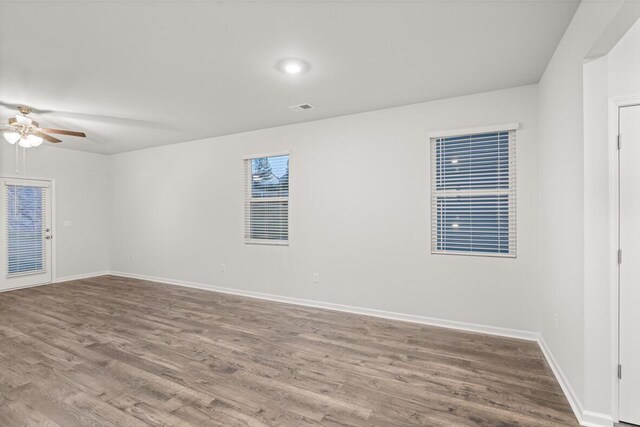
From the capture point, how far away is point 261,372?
8.70 ft

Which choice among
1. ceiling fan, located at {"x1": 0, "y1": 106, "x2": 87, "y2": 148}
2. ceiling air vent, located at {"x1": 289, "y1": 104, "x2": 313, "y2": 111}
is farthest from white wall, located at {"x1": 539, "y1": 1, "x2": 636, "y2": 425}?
ceiling fan, located at {"x1": 0, "y1": 106, "x2": 87, "y2": 148}

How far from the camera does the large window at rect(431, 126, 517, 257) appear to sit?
345cm

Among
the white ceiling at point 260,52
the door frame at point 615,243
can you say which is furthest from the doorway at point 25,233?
the door frame at point 615,243

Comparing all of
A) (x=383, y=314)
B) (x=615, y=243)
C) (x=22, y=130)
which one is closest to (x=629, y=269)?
(x=615, y=243)

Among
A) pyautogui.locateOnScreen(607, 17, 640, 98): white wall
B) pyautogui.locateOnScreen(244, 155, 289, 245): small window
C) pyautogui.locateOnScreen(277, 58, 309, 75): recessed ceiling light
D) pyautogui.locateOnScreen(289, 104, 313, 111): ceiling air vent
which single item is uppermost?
pyautogui.locateOnScreen(277, 58, 309, 75): recessed ceiling light

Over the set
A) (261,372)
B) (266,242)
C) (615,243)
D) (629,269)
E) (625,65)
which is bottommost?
(261,372)

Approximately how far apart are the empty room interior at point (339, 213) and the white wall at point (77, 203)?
0.12 metres

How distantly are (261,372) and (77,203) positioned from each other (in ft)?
20.1

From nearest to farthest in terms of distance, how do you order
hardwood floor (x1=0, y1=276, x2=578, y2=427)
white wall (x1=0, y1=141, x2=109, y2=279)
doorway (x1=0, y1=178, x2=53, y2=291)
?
hardwood floor (x1=0, y1=276, x2=578, y2=427)
doorway (x1=0, y1=178, x2=53, y2=291)
white wall (x1=0, y1=141, x2=109, y2=279)

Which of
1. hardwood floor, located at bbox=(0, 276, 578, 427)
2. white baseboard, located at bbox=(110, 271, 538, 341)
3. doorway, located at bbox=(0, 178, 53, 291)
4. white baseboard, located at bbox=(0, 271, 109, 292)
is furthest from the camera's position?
white baseboard, located at bbox=(0, 271, 109, 292)

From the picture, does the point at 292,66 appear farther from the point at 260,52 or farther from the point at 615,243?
the point at 615,243

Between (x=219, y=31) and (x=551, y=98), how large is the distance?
278 centimetres

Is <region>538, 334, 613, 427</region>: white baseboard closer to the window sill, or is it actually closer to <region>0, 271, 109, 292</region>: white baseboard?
the window sill

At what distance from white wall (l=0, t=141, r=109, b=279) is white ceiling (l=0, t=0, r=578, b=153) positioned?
6.92 feet
